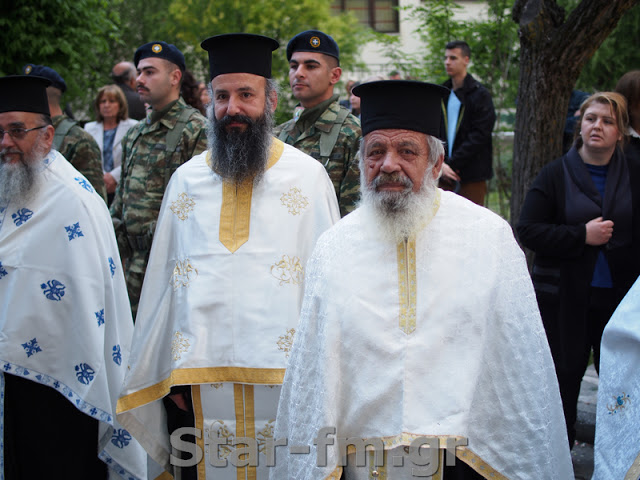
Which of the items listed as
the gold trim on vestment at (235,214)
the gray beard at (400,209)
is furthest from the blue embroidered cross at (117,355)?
the gray beard at (400,209)

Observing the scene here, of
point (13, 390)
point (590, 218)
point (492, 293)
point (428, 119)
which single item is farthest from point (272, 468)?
point (590, 218)

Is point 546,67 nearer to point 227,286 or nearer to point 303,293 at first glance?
point 303,293

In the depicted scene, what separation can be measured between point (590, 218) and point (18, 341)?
3263mm

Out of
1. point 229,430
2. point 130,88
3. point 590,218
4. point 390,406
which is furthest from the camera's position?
point 130,88

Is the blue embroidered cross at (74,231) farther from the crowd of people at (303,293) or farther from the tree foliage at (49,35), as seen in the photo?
the tree foliage at (49,35)

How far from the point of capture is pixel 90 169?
6160 millimetres

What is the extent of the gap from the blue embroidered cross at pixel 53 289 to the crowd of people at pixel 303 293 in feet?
0.11

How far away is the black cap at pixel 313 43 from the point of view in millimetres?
5117

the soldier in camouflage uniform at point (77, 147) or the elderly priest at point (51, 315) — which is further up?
the soldier in camouflage uniform at point (77, 147)

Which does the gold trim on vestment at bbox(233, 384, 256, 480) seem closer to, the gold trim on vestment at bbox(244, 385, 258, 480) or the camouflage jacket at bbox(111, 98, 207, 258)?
the gold trim on vestment at bbox(244, 385, 258, 480)

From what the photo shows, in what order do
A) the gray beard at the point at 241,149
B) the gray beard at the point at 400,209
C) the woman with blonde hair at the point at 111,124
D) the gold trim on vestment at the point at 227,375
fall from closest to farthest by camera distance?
the gray beard at the point at 400,209, the gold trim on vestment at the point at 227,375, the gray beard at the point at 241,149, the woman with blonde hair at the point at 111,124

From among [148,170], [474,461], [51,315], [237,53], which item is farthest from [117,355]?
[474,461]

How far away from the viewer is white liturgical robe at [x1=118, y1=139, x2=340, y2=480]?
3469mm

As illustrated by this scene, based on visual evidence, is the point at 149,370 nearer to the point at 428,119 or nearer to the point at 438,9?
Answer: the point at 428,119
